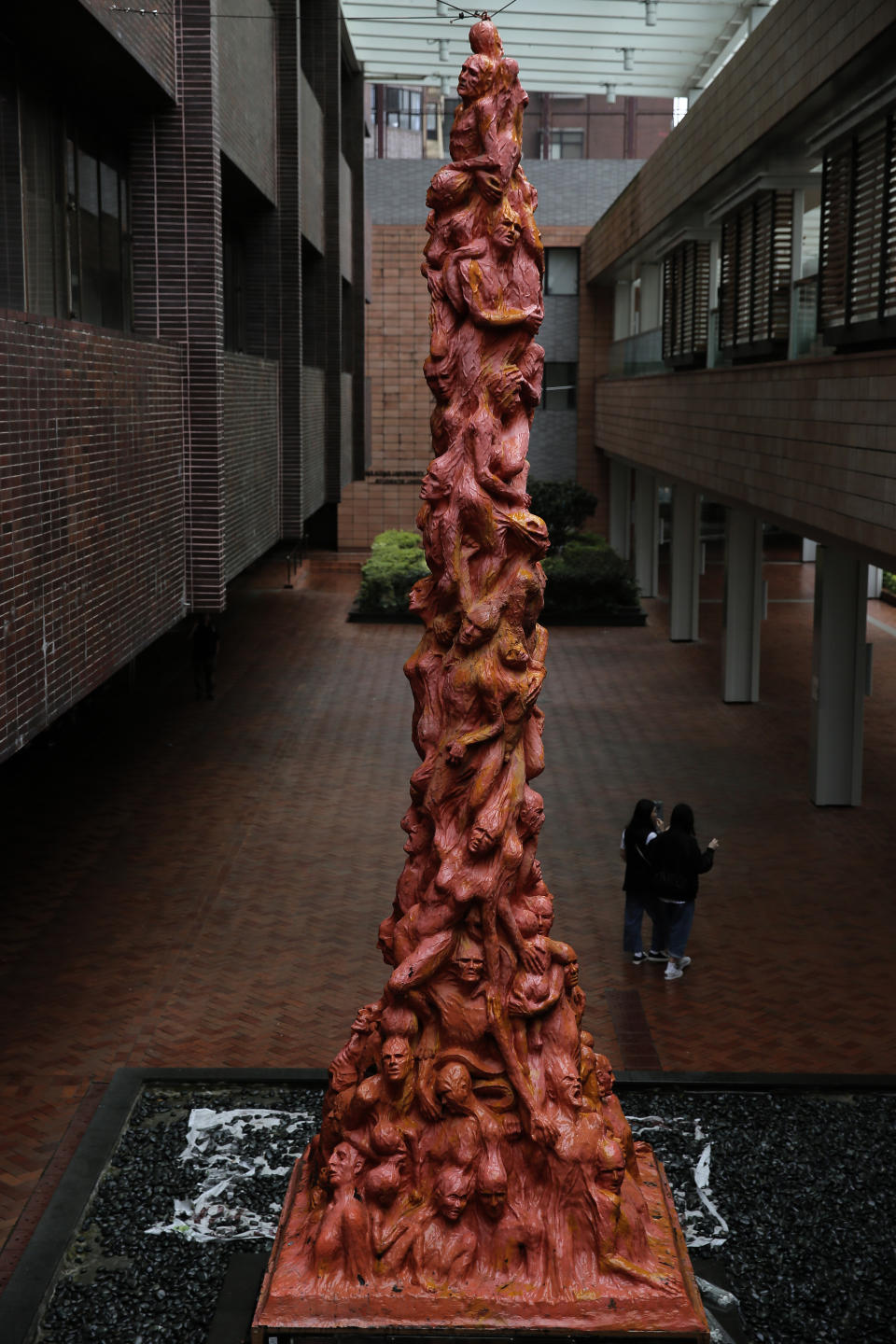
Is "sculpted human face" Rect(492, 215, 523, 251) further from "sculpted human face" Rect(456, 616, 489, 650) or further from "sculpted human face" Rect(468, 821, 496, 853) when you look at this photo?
"sculpted human face" Rect(468, 821, 496, 853)

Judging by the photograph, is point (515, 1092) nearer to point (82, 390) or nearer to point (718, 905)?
point (82, 390)

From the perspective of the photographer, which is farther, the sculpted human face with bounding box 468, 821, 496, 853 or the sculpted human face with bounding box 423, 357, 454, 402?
the sculpted human face with bounding box 423, 357, 454, 402

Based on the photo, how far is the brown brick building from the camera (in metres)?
9.41

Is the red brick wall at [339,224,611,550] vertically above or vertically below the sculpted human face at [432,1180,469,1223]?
above

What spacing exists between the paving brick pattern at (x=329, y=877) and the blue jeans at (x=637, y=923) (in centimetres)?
20

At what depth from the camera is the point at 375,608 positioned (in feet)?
103

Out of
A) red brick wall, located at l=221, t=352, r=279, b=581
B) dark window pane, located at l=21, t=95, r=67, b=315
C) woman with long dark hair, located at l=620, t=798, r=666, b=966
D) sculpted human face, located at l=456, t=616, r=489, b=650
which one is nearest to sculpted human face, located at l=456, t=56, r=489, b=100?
sculpted human face, located at l=456, t=616, r=489, b=650

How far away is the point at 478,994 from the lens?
705cm

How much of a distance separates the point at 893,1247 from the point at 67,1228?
14.7ft

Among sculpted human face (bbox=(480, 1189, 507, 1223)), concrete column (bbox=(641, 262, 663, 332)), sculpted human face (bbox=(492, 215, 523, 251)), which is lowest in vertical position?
sculpted human face (bbox=(480, 1189, 507, 1223))

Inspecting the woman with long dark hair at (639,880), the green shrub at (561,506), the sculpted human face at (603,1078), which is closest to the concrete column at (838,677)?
the woman with long dark hair at (639,880)

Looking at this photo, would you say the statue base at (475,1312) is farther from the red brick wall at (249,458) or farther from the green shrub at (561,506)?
the green shrub at (561,506)

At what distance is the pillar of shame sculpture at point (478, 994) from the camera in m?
6.79

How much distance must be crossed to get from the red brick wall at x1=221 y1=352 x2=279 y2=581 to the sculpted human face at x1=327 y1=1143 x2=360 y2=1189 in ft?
28.5
